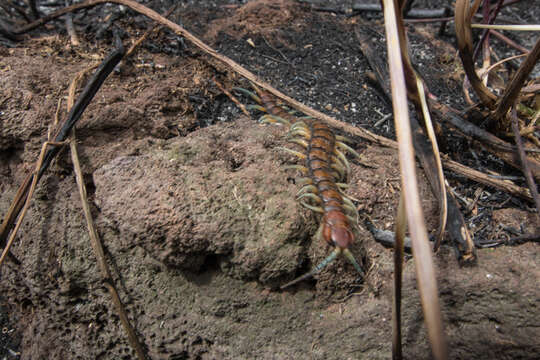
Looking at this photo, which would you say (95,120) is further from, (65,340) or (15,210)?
(65,340)

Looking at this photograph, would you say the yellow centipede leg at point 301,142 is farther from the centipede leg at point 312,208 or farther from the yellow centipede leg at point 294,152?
the centipede leg at point 312,208

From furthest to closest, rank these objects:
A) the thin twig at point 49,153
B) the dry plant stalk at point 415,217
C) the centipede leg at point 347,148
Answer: the centipede leg at point 347,148
the thin twig at point 49,153
the dry plant stalk at point 415,217

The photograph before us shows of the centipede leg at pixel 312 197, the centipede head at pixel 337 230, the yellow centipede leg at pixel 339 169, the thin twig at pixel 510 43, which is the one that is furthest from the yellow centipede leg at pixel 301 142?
the thin twig at pixel 510 43

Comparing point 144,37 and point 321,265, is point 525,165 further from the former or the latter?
point 144,37

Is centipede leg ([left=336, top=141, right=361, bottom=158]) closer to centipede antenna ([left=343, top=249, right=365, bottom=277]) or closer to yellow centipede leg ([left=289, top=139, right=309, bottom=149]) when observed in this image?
yellow centipede leg ([left=289, top=139, right=309, bottom=149])

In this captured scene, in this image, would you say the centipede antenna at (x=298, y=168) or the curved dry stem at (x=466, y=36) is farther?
the centipede antenna at (x=298, y=168)

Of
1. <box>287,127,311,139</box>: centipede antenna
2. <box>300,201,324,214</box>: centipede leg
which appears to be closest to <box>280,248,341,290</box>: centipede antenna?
<box>300,201,324,214</box>: centipede leg

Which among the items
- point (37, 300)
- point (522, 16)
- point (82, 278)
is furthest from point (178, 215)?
point (522, 16)

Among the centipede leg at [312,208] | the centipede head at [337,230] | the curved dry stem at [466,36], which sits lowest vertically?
the centipede head at [337,230]
